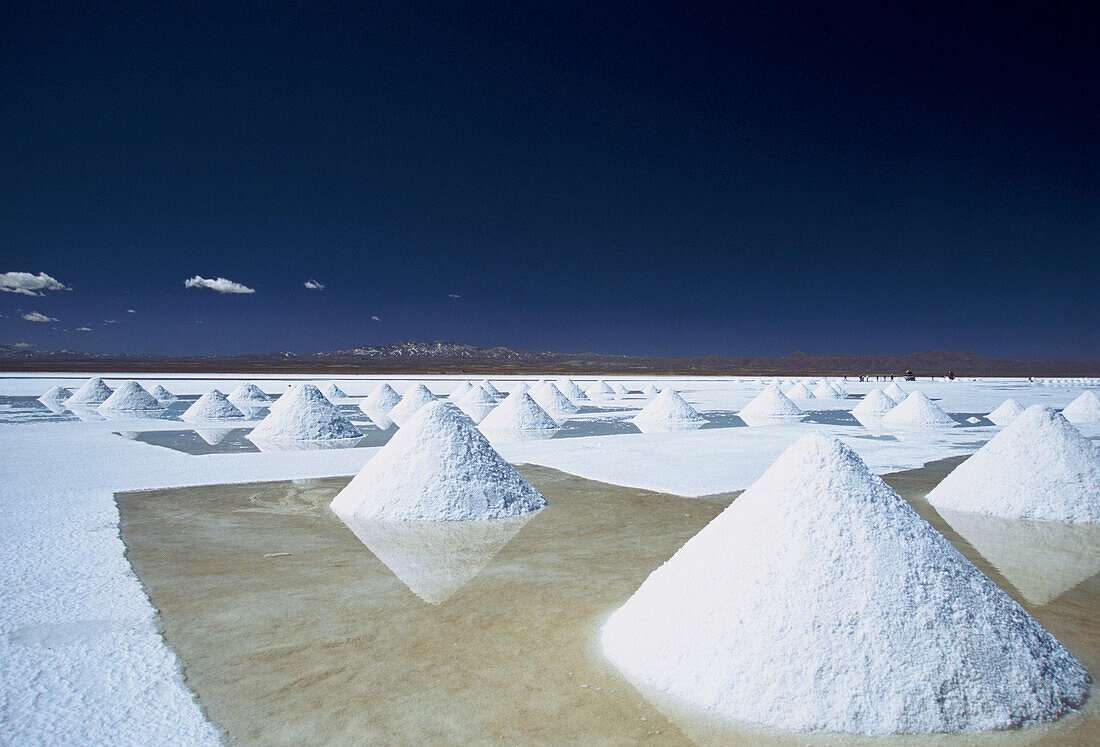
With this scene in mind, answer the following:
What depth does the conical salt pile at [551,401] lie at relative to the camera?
1947 centimetres

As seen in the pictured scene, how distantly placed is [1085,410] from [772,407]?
334 inches

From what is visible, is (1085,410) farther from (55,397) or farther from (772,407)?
(55,397)

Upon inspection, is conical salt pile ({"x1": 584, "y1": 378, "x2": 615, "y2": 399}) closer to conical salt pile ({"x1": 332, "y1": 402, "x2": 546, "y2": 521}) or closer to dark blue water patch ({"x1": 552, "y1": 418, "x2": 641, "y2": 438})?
dark blue water patch ({"x1": 552, "y1": 418, "x2": 641, "y2": 438})

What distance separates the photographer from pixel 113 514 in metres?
6.10


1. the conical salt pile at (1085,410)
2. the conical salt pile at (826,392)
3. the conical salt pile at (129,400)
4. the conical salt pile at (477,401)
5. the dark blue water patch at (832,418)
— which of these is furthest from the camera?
the conical salt pile at (826,392)

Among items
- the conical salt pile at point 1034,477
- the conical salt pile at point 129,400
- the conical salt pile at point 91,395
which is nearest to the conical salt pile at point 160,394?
the conical salt pile at point 91,395

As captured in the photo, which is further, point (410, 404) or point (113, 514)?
point (410, 404)

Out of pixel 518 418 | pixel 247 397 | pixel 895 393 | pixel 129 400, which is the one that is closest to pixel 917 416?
pixel 895 393

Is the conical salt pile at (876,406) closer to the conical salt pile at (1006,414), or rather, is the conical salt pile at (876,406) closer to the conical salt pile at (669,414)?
the conical salt pile at (1006,414)

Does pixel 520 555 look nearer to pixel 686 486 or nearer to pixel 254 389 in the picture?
A: pixel 686 486

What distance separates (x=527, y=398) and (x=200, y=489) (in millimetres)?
8618

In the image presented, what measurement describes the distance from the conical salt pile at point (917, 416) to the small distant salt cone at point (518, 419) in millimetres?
8391

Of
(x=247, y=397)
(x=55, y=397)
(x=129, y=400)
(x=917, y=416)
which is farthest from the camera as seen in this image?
(x=55, y=397)

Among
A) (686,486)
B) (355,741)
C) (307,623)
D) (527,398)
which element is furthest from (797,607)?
(527,398)
